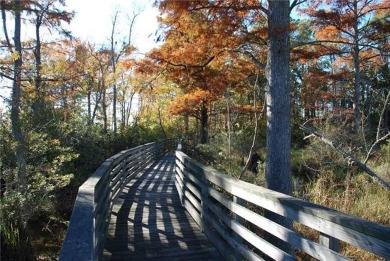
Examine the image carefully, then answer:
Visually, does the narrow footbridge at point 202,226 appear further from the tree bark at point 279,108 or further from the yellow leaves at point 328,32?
the yellow leaves at point 328,32

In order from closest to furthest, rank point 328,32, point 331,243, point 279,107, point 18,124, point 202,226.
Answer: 1. point 331,243
2. point 202,226
3. point 279,107
4. point 18,124
5. point 328,32

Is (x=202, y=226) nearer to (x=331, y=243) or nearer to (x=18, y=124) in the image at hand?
(x=331, y=243)

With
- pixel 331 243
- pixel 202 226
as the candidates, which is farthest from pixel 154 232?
pixel 331 243

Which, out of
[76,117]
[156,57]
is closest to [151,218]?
[156,57]

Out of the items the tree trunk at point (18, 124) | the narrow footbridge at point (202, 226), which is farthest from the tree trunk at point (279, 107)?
the tree trunk at point (18, 124)

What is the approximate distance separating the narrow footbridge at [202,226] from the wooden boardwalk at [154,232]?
0.04ft

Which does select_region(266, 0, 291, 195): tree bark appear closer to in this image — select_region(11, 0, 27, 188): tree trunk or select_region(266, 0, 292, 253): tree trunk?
select_region(266, 0, 292, 253): tree trunk

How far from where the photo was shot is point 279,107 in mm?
5332

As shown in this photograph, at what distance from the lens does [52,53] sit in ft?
68.6

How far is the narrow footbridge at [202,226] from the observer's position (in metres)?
2.18

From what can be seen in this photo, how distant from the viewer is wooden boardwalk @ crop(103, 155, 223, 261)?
4.32 metres

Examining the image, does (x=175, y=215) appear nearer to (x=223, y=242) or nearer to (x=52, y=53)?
(x=223, y=242)

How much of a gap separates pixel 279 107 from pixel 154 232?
9.69ft

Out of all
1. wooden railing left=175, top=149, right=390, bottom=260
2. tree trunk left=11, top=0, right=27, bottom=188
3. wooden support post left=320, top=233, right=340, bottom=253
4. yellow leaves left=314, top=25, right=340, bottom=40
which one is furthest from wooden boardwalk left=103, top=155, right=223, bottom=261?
yellow leaves left=314, top=25, right=340, bottom=40
